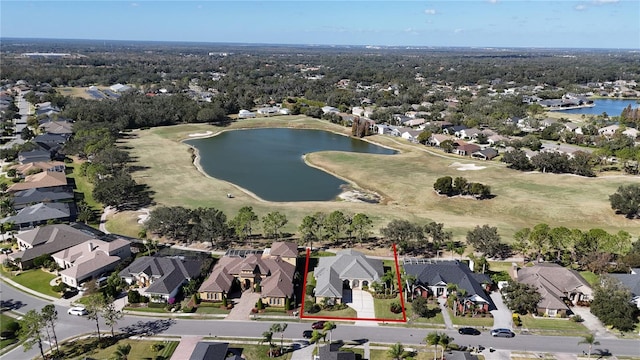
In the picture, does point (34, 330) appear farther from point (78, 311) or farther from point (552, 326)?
point (552, 326)

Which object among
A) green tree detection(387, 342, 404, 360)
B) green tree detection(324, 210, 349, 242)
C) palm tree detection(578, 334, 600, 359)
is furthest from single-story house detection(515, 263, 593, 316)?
green tree detection(324, 210, 349, 242)

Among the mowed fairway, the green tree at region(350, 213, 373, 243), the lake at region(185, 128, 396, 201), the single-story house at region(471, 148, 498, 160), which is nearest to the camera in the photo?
the green tree at region(350, 213, 373, 243)

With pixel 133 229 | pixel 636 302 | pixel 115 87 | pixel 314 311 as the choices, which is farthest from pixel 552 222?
pixel 115 87

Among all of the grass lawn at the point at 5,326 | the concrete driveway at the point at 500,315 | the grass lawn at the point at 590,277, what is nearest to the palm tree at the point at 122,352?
the grass lawn at the point at 5,326

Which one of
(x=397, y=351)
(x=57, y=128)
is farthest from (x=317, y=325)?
(x=57, y=128)

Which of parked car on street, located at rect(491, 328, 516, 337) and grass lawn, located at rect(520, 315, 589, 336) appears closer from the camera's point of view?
parked car on street, located at rect(491, 328, 516, 337)

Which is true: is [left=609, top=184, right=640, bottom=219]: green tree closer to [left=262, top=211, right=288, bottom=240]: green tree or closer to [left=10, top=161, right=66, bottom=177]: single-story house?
[left=262, top=211, right=288, bottom=240]: green tree
